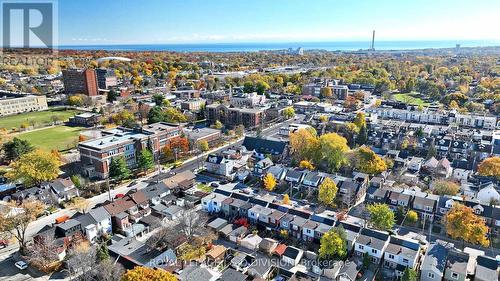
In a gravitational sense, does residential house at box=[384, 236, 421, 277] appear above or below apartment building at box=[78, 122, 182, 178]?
below

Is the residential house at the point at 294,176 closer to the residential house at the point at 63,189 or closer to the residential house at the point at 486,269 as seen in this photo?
the residential house at the point at 486,269

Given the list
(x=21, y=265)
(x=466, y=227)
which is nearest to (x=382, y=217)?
(x=466, y=227)

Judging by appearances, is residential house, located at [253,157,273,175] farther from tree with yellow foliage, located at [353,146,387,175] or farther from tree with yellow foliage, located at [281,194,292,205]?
tree with yellow foliage, located at [353,146,387,175]

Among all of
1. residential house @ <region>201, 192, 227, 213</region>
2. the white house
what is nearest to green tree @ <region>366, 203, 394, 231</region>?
the white house

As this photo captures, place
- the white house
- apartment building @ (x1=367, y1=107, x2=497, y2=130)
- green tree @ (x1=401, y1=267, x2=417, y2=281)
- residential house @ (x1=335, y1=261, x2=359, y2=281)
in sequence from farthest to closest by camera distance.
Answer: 1. apartment building @ (x1=367, y1=107, x2=497, y2=130)
2. the white house
3. residential house @ (x1=335, y1=261, x2=359, y2=281)
4. green tree @ (x1=401, y1=267, x2=417, y2=281)

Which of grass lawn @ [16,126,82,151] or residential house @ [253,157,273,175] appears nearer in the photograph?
residential house @ [253,157,273,175]

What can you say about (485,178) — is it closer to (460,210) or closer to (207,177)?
(460,210)

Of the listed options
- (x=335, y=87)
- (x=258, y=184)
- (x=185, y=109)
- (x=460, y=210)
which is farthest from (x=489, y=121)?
(x=185, y=109)
